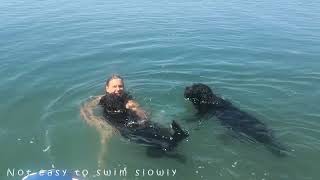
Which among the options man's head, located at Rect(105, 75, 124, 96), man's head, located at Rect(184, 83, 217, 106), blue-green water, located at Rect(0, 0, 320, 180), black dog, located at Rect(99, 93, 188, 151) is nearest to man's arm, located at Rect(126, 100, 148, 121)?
black dog, located at Rect(99, 93, 188, 151)

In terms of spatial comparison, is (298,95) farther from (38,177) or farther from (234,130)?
(38,177)

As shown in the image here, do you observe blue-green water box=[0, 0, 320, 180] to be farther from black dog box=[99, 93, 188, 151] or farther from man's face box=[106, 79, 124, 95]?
man's face box=[106, 79, 124, 95]

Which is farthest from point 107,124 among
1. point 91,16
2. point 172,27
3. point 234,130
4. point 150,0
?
point 150,0

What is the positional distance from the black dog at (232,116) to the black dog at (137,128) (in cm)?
122

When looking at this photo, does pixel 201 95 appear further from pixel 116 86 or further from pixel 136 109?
pixel 116 86

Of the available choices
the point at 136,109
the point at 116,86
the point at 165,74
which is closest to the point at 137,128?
the point at 136,109

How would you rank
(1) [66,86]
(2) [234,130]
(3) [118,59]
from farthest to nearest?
(3) [118,59] < (1) [66,86] < (2) [234,130]

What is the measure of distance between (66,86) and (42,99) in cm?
114

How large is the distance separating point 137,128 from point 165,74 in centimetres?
430

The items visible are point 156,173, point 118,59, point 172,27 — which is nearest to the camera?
point 156,173

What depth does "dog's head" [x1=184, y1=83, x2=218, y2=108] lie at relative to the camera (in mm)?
11000

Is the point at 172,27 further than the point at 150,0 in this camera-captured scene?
No

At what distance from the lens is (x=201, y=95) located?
11.1m

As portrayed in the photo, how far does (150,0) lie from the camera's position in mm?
25062
